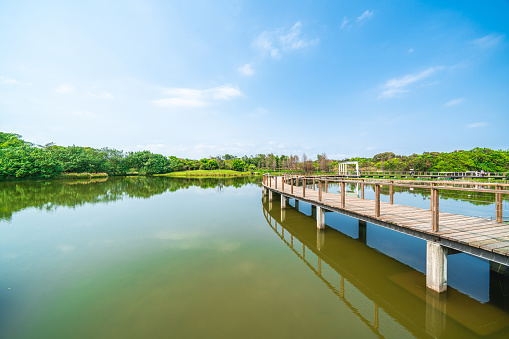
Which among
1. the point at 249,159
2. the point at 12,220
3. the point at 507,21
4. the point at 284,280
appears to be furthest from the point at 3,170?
the point at 249,159

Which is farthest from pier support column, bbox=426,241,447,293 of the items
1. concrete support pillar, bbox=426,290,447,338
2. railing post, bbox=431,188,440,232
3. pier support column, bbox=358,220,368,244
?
pier support column, bbox=358,220,368,244

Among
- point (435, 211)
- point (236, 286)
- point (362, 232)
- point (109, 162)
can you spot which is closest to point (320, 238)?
point (362, 232)

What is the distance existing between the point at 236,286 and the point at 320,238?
171 inches

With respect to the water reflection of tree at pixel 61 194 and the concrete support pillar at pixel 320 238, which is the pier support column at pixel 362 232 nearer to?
the concrete support pillar at pixel 320 238

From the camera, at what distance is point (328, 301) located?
13.8 feet

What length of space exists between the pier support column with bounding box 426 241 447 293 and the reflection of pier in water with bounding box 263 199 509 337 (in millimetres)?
178

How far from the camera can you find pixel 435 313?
371cm

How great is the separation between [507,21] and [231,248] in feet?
95.3

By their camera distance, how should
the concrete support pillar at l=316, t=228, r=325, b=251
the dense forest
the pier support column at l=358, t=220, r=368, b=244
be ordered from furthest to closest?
the dense forest, the pier support column at l=358, t=220, r=368, b=244, the concrete support pillar at l=316, t=228, r=325, b=251

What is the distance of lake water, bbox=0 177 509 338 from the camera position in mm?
3484

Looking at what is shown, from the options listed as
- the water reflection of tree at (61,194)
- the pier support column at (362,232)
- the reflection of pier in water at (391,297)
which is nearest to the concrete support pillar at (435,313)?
the reflection of pier in water at (391,297)

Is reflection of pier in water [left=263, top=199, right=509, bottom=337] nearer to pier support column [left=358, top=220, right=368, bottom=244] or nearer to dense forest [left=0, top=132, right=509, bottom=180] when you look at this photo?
Result: pier support column [left=358, top=220, right=368, bottom=244]

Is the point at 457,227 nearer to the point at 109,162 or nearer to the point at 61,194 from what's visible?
the point at 61,194

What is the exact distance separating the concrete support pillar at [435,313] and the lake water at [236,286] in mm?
26
